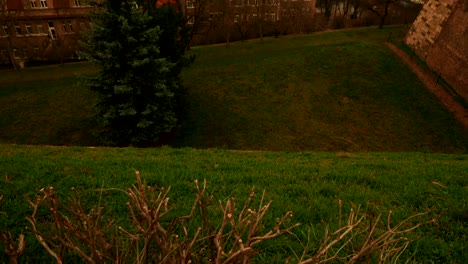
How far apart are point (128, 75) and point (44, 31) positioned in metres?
32.6

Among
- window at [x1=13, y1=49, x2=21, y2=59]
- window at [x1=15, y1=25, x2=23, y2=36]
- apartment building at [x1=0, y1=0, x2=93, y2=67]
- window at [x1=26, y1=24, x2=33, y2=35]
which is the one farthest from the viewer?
window at [x1=13, y1=49, x2=21, y2=59]

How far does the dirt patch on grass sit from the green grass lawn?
1.72 feet

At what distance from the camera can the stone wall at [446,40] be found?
867 inches

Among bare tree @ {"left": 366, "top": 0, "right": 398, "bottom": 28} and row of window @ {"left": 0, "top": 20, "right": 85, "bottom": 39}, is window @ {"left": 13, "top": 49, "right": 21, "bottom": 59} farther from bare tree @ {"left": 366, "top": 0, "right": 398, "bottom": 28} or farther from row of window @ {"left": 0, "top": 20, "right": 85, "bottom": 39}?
bare tree @ {"left": 366, "top": 0, "right": 398, "bottom": 28}

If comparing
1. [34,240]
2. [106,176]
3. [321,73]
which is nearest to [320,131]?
[321,73]

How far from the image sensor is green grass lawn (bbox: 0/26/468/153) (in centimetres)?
1867

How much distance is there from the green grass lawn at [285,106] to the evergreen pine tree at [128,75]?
7.79 ft

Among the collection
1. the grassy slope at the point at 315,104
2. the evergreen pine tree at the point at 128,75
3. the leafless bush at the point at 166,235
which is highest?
the leafless bush at the point at 166,235

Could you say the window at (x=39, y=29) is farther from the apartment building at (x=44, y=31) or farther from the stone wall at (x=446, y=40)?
the stone wall at (x=446, y=40)

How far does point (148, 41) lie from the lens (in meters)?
16.2

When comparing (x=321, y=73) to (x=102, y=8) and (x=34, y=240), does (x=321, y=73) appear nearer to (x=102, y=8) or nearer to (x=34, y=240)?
(x=102, y=8)

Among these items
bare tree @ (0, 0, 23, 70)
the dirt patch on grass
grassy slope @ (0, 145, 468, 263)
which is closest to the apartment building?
bare tree @ (0, 0, 23, 70)

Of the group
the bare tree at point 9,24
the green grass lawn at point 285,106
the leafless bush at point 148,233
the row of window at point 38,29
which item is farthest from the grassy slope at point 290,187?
the row of window at point 38,29

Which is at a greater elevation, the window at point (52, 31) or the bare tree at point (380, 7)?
the bare tree at point (380, 7)
